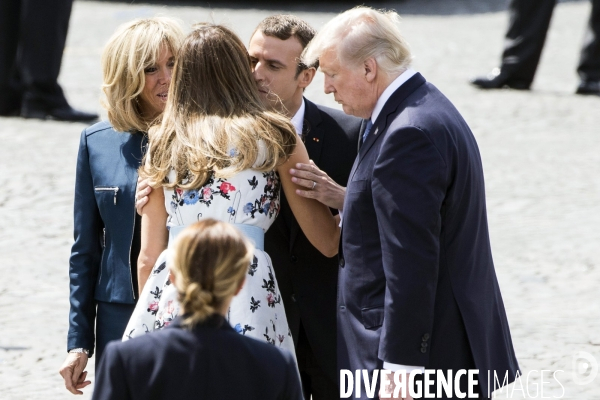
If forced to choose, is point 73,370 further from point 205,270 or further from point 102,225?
point 205,270

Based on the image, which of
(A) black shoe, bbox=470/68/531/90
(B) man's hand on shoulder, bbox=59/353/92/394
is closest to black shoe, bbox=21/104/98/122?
(A) black shoe, bbox=470/68/531/90

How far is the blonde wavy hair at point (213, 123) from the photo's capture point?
2.86 metres

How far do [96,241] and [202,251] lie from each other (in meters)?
1.15

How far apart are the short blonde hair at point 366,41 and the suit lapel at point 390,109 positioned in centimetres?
5

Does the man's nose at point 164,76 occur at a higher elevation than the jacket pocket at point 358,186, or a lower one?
higher

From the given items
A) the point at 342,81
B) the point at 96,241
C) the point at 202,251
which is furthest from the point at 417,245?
the point at 96,241

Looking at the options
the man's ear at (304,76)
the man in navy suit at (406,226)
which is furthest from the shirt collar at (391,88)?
the man's ear at (304,76)

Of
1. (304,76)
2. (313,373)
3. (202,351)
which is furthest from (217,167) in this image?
(313,373)

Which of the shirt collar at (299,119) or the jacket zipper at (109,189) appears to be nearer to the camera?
the jacket zipper at (109,189)

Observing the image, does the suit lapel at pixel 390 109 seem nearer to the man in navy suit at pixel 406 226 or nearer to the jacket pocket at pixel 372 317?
the man in navy suit at pixel 406 226

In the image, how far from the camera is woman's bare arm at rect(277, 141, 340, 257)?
3070mm

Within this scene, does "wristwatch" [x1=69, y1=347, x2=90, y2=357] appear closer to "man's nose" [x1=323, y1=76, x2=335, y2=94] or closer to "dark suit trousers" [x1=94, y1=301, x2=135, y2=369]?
"dark suit trousers" [x1=94, y1=301, x2=135, y2=369]

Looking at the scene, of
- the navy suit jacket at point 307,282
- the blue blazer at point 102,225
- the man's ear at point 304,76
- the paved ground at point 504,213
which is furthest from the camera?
the paved ground at point 504,213

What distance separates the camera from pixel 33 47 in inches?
358
